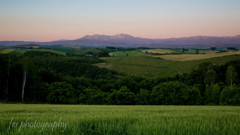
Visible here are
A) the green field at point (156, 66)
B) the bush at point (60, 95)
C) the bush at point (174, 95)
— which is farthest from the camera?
the green field at point (156, 66)

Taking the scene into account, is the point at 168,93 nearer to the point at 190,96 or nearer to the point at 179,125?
the point at 190,96

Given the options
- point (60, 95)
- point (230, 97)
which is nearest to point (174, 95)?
point (230, 97)

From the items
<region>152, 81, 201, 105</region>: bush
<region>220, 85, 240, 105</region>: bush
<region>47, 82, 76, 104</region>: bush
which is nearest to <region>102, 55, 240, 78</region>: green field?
<region>152, 81, 201, 105</region>: bush

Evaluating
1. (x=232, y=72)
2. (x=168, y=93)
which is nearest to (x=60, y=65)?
(x=168, y=93)

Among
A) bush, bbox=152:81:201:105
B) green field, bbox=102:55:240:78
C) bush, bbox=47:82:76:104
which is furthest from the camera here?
green field, bbox=102:55:240:78

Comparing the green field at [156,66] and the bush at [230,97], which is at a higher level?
the green field at [156,66]

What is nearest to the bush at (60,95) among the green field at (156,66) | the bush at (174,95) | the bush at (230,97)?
the bush at (174,95)

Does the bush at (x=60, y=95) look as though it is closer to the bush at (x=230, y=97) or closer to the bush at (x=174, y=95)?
the bush at (x=174, y=95)

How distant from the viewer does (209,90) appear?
Result: 1965 inches

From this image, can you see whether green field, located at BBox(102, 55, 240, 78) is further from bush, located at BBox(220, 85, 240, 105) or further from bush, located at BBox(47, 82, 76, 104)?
bush, located at BBox(47, 82, 76, 104)

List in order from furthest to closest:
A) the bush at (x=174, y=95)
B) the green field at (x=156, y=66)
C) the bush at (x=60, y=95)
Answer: the green field at (x=156, y=66), the bush at (x=174, y=95), the bush at (x=60, y=95)

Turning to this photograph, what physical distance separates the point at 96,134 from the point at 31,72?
4325cm

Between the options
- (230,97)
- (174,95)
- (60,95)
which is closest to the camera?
(60,95)

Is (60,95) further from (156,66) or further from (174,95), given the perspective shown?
(156,66)
